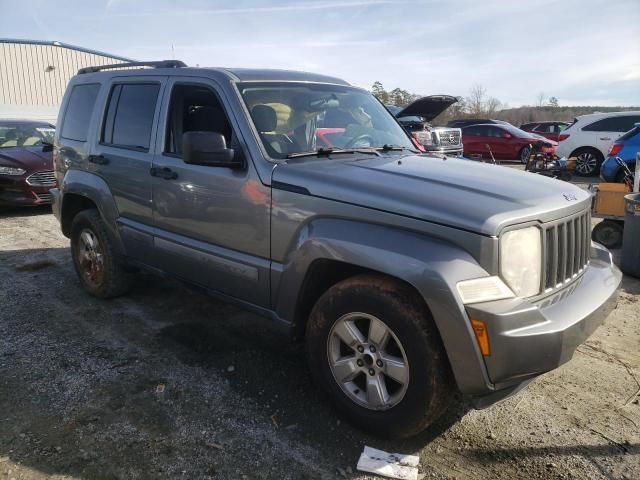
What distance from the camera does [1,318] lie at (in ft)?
14.3

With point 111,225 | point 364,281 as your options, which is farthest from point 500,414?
point 111,225

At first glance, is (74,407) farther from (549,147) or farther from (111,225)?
(549,147)

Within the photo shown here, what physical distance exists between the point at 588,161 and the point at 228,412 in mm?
13948

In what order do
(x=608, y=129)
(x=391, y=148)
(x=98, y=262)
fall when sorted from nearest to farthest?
(x=391, y=148), (x=98, y=262), (x=608, y=129)

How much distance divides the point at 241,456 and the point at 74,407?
1163 millimetres

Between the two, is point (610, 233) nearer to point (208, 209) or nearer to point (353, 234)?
point (353, 234)

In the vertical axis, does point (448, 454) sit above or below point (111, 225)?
below

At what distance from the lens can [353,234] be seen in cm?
264

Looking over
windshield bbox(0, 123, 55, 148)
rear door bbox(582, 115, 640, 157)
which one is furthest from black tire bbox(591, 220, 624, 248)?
windshield bbox(0, 123, 55, 148)

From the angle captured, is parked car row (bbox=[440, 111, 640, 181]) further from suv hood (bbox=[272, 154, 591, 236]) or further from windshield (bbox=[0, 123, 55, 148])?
windshield (bbox=[0, 123, 55, 148])

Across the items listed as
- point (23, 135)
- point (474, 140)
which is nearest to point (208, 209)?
point (23, 135)

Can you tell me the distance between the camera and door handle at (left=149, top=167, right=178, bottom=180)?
362 centimetres

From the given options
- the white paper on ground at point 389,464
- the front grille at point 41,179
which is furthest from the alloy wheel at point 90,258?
the front grille at point 41,179

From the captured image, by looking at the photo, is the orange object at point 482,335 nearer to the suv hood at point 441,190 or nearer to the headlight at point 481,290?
the headlight at point 481,290
